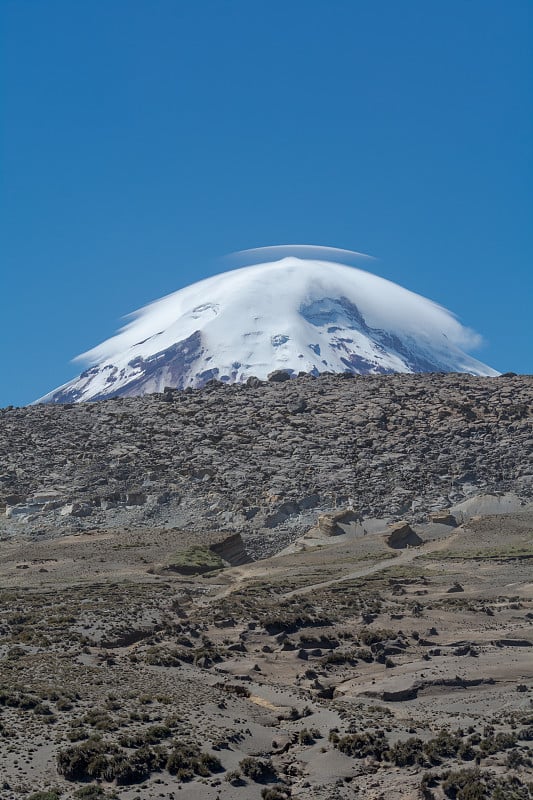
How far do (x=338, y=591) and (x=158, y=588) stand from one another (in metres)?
9.07

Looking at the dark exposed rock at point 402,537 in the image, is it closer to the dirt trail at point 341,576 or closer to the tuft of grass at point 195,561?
the dirt trail at point 341,576

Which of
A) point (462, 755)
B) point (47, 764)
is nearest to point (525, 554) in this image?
point (462, 755)

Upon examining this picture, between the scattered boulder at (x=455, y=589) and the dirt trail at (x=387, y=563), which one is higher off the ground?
the dirt trail at (x=387, y=563)

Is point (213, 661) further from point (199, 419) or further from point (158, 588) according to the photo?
point (199, 419)

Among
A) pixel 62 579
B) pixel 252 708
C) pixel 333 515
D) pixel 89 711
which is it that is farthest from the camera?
pixel 333 515

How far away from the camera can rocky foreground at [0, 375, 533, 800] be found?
86.6ft

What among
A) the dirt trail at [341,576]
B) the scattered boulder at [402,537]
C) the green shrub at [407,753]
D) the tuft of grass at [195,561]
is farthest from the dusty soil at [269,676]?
the scattered boulder at [402,537]

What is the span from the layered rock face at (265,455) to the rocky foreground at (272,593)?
0.78 ft

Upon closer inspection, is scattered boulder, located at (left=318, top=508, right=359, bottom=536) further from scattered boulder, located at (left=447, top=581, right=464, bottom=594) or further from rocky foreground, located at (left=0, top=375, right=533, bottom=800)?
scattered boulder, located at (left=447, top=581, right=464, bottom=594)

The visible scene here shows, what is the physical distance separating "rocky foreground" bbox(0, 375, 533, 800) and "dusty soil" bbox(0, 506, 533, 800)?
0.11 m

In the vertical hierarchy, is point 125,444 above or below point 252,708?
above

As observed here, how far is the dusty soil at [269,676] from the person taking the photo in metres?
25.5

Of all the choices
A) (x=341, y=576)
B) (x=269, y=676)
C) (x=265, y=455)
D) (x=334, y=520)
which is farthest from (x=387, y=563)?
(x=269, y=676)

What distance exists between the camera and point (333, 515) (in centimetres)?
7138
